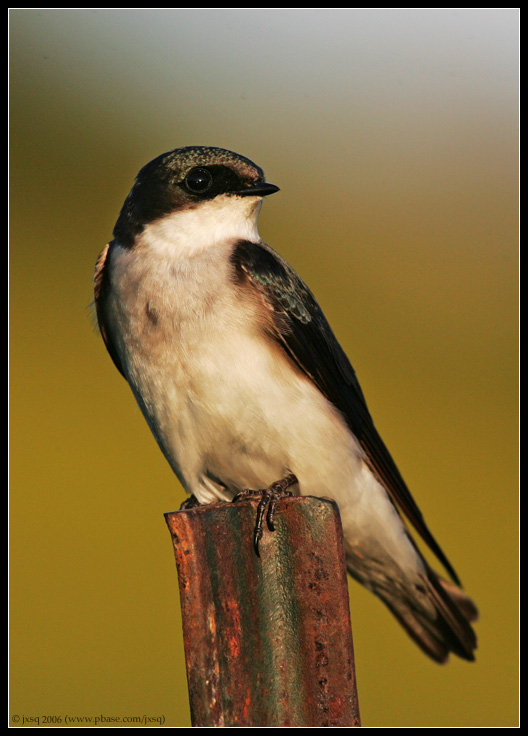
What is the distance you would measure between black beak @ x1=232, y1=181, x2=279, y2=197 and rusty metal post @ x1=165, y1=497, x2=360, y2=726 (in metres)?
1.40

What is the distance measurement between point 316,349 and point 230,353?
0.51 meters

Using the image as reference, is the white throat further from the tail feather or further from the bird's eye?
the tail feather

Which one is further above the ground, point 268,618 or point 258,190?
point 258,190

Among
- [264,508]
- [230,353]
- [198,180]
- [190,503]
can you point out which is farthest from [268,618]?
[198,180]

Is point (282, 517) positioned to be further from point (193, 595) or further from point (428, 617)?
point (428, 617)

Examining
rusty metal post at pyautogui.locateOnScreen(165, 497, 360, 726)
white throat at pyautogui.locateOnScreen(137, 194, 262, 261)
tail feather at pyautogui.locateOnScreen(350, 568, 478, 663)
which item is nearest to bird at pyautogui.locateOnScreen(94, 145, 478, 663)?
white throat at pyautogui.locateOnScreen(137, 194, 262, 261)

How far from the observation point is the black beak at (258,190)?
10.5 feet

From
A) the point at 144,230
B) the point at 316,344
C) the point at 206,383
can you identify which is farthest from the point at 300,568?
the point at 144,230

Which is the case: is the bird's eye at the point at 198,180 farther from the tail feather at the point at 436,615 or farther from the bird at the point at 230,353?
the tail feather at the point at 436,615

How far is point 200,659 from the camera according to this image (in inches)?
87.4

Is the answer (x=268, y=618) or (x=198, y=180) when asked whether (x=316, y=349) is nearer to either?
(x=198, y=180)

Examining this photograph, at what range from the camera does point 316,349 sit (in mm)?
3334

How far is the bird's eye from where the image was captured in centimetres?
326

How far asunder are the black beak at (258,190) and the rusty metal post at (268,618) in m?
1.40
